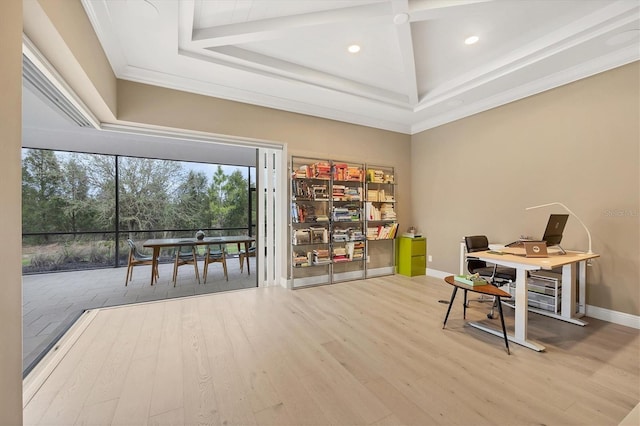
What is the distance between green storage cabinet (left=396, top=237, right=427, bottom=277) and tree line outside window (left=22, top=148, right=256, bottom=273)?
13.4ft

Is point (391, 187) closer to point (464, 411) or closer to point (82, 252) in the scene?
point (464, 411)

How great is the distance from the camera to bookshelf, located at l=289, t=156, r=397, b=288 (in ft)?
13.9

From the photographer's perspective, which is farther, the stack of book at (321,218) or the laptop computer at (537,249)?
the stack of book at (321,218)

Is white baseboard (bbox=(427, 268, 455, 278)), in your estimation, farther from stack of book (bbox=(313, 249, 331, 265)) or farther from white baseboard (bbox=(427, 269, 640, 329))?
stack of book (bbox=(313, 249, 331, 265))

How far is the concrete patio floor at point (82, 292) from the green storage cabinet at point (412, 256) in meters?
2.75

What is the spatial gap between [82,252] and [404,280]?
21.3 feet

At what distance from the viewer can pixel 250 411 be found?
1.63 meters

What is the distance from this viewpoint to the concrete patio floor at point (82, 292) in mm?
2643

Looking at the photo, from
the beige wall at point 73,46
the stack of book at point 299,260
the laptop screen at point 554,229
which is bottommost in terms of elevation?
the stack of book at point 299,260

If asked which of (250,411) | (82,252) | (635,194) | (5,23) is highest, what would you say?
(5,23)

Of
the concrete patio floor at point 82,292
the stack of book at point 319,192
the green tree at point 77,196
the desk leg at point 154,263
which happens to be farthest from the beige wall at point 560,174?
the green tree at point 77,196

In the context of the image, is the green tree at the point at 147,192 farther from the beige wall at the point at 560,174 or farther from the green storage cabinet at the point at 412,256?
the beige wall at the point at 560,174

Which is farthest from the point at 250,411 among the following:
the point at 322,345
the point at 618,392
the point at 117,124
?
the point at 117,124

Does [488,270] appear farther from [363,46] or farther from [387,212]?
[363,46]
